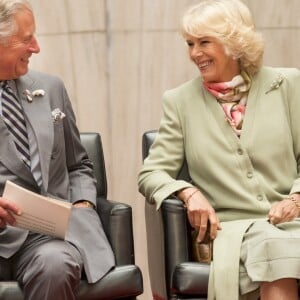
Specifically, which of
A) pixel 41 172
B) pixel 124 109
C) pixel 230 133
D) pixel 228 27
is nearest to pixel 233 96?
pixel 230 133

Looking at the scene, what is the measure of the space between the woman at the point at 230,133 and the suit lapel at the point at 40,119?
1.54 ft

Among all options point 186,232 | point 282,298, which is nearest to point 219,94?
point 186,232

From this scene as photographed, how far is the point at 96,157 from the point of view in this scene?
4.04 m

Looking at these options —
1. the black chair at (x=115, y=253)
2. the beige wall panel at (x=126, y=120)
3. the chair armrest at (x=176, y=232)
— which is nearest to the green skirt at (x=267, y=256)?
the chair armrest at (x=176, y=232)

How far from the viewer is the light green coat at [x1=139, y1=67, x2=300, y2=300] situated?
3709 millimetres

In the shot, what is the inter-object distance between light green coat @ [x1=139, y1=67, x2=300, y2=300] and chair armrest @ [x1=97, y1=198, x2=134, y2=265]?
155mm

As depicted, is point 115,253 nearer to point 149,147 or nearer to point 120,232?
point 120,232

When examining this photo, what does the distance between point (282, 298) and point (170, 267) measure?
1.74 feet

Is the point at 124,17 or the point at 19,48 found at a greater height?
the point at 19,48

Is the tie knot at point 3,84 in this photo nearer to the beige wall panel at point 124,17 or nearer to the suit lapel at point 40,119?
the suit lapel at point 40,119

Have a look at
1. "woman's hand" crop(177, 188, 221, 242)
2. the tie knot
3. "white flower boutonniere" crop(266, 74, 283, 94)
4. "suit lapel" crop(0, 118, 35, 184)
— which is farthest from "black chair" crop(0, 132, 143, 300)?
"white flower boutonniere" crop(266, 74, 283, 94)

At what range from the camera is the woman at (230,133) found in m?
3.68

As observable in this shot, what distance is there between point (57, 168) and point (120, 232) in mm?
386

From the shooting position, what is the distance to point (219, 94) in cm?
382
